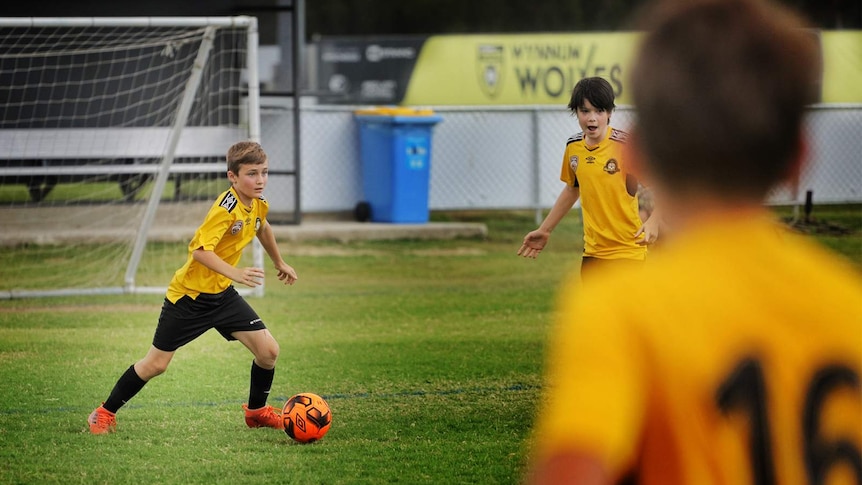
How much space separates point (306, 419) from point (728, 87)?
4449 mm

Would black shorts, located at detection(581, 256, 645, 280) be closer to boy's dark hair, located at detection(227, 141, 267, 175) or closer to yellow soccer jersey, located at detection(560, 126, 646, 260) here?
yellow soccer jersey, located at detection(560, 126, 646, 260)

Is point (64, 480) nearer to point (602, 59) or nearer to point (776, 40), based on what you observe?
point (776, 40)

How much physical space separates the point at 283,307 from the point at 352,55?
1310 centimetres

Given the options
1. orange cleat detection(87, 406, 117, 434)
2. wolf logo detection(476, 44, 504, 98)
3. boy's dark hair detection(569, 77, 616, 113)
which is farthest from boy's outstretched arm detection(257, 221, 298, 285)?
wolf logo detection(476, 44, 504, 98)

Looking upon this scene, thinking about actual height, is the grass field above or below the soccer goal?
below

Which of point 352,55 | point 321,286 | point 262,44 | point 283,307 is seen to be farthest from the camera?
point 352,55

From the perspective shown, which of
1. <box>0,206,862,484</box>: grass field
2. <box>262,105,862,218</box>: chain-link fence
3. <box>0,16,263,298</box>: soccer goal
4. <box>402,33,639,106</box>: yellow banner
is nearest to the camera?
<box>0,206,862,484</box>: grass field

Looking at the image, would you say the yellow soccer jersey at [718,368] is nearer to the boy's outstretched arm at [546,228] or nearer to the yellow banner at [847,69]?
the boy's outstretched arm at [546,228]

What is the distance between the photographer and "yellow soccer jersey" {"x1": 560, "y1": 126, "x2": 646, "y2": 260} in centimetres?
636

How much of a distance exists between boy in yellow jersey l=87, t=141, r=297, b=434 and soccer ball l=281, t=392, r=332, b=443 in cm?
15

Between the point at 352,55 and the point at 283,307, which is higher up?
the point at 352,55

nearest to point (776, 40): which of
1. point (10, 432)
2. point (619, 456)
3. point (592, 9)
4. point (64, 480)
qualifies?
point (619, 456)

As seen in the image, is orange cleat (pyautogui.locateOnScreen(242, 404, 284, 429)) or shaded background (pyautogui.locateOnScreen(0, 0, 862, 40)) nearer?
orange cleat (pyautogui.locateOnScreen(242, 404, 284, 429))

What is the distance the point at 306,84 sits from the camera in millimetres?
23719
